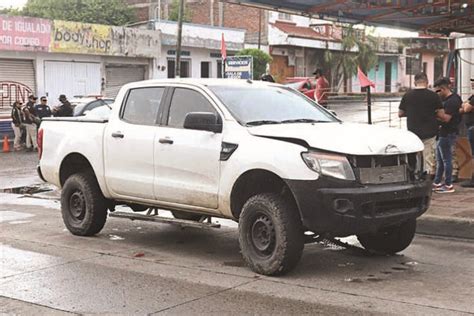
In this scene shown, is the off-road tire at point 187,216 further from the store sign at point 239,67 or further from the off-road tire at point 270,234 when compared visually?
the store sign at point 239,67

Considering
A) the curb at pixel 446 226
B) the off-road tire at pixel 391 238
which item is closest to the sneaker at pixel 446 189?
the curb at pixel 446 226

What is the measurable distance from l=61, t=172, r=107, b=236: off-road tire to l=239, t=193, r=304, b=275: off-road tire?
258 cm

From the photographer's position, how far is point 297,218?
258 inches

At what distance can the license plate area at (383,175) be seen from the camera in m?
6.34

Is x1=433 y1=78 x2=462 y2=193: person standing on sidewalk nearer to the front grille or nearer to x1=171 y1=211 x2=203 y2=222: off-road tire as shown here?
the front grille

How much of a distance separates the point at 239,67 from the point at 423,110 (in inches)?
257

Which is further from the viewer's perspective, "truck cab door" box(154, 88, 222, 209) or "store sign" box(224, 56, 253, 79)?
"store sign" box(224, 56, 253, 79)

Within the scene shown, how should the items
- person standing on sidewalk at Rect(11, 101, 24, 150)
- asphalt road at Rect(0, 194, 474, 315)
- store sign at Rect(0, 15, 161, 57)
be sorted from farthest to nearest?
A: 1. store sign at Rect(0, 15, 161, 57)
2. person standing on sidewalk at Rect(11, 101, 24, 150)
3. asphalt road at Rect(0, 194, 474, 315)

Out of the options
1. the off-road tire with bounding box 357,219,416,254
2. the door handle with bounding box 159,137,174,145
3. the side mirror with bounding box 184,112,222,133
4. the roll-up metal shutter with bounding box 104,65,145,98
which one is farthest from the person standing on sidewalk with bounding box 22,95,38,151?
the off-road tire with bounding box 357,219,416,254

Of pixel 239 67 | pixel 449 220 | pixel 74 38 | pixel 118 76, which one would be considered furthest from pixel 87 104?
pixel 449 220

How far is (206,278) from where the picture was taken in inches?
262

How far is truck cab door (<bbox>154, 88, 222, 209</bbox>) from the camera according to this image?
7.14 meters

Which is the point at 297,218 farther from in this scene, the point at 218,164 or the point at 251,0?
the point at 251,0

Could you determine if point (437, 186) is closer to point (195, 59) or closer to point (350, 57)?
point (195, 59)
